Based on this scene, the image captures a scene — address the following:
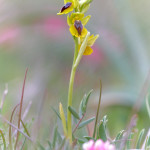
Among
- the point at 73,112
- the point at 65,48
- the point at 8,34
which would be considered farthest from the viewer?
the point at 65,48

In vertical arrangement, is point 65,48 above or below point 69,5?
above

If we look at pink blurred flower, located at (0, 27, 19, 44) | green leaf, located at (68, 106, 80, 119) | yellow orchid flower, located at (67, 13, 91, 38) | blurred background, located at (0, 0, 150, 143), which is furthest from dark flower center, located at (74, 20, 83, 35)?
pink blurred flower, located at (0, 27, 19, 44)

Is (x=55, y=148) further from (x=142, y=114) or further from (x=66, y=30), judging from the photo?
(x=66, y=30)

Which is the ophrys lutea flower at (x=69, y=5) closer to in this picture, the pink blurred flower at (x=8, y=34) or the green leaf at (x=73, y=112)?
the green leaf at (x=73, y=112)

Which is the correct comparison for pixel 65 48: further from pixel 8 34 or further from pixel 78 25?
pixel 78 25

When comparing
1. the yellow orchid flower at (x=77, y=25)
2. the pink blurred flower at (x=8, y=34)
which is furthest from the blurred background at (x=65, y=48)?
the yellow orchid flower at (x=77, y=25)

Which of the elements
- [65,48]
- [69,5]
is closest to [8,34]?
[65,48]
